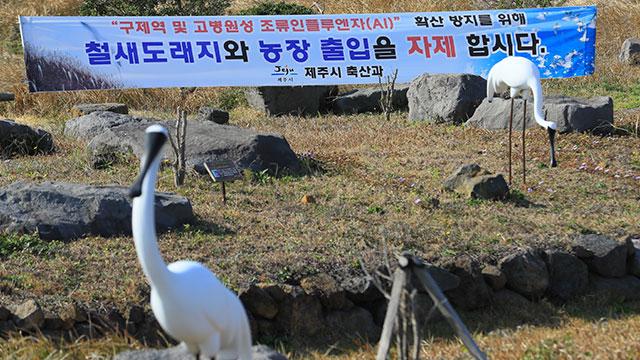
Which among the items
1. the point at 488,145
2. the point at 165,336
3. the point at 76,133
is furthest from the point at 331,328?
the point at 76,133

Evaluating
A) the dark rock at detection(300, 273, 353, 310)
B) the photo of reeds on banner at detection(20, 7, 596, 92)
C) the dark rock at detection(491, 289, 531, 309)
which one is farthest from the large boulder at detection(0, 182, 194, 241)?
the photo of reeds on banner at detection(20, 7, 596, 92)

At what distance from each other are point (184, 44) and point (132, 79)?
0.81 meters

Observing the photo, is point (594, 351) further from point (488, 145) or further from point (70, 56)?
point (70, 56)

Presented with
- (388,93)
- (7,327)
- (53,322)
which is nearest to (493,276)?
(53,322)

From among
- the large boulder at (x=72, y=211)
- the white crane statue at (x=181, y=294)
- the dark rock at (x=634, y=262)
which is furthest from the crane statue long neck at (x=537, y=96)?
the white crane statue at (x=181, y=294)

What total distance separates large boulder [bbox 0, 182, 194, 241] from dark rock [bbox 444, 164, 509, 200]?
234 cm

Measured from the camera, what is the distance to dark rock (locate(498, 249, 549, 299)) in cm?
703

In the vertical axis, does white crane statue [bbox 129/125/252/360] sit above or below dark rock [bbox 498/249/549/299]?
above

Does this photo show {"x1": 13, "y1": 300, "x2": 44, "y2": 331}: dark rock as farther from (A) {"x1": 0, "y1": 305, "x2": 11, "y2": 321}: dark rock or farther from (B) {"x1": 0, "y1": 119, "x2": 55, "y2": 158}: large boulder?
(B) {"x1": 0, "y1": 119, "x2": 55, "y2": 158}: large boulder

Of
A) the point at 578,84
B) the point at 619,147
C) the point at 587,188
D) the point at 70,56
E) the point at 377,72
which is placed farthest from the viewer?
the point at 578,84

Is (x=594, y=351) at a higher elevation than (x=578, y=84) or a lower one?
lower

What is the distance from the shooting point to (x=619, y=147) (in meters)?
10.4

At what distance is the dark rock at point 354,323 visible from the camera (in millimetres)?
6500

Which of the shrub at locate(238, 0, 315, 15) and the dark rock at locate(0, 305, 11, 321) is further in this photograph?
the shrub at locate(238, 0, 315, 15)
